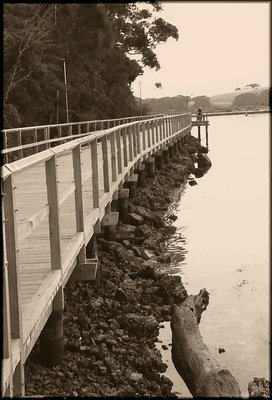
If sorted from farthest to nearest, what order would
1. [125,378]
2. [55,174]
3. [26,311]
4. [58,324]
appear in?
1. [125,378]
2. [58,324]
3. [55,174]
4. [26,311]

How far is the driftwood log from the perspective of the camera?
20.0 ft

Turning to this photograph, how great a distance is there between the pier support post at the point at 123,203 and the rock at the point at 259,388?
6.28 metres

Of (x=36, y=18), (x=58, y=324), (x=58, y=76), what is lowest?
(x=58, y=324)

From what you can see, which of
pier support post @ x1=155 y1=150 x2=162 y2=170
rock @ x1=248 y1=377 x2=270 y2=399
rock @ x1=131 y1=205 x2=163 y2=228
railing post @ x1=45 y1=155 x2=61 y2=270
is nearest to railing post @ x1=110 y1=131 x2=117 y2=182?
rock @ x1=131 y1=205 x2=163 y2=228

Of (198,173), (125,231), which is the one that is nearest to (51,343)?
(125,231)

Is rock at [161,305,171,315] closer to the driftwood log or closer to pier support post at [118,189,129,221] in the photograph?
the driftwood log

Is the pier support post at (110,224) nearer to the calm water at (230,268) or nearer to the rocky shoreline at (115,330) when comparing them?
the rocky shoreline at (115,330)

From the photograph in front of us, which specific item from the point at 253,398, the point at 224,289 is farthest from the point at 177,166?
the point at 253,398

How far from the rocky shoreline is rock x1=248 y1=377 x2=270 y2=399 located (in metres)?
0.94

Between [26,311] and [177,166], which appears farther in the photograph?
[177,166]

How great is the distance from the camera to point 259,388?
7.13 meters

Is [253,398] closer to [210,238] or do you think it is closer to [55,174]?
[55,174]

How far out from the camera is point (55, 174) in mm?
5098

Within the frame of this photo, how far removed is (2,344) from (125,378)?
128 inches
